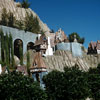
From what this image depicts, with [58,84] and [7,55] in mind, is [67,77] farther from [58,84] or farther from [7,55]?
[7,55]

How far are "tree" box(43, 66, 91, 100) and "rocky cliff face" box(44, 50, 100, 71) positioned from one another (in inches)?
1142

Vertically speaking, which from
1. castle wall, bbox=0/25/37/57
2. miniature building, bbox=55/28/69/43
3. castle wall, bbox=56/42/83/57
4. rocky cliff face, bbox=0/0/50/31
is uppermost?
rocky cliff face, bbox=0/0/50/31

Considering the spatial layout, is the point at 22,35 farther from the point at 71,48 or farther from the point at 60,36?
the point at 60,36

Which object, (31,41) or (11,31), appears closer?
(11,31)

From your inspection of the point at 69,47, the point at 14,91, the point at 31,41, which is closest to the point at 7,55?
the point at 31,41

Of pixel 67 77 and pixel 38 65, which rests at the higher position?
pixel 38 65

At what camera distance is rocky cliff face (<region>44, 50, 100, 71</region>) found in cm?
6869

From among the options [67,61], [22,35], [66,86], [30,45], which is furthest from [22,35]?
[66,86]

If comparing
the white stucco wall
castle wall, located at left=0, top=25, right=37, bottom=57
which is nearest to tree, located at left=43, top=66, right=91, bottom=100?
castle wall, located at left=0, top=25, right=37, bottom=57

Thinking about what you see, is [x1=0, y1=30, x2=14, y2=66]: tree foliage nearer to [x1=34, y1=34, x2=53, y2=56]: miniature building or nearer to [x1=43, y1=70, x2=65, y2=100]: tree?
[x1=34, y1=34, x2=53, y2=56]: miniature building

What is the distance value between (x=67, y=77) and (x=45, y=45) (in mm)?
37685

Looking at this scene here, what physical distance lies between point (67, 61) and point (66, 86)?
3562 centimetres

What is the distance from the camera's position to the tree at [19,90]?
28359mm

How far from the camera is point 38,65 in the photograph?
129 ft
